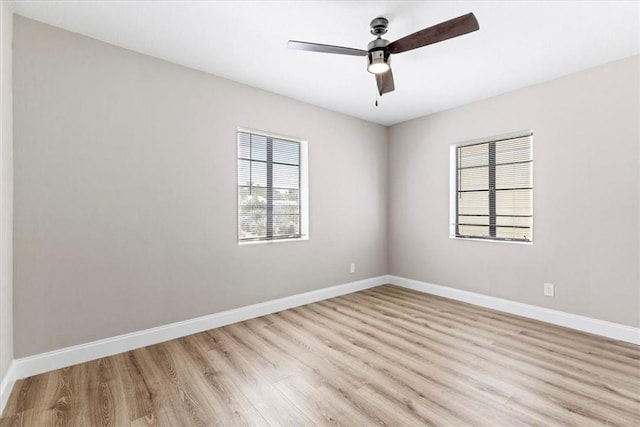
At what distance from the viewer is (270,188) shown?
12.5 ft

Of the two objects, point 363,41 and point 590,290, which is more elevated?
point 363,41

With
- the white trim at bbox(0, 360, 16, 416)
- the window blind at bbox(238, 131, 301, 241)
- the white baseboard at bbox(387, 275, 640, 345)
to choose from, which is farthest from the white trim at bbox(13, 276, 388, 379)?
the white baseboard at bbox(387, 275, 640, 345)

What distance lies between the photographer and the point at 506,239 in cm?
379

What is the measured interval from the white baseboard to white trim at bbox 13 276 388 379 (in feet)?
5.66

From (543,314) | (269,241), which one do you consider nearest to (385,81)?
(269,241)

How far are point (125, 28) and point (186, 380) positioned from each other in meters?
2.82

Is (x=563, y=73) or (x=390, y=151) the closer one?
(x=563, y=73)

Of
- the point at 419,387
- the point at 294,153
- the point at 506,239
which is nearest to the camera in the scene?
the point at 419,387

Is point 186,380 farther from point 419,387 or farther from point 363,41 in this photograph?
point 363,41

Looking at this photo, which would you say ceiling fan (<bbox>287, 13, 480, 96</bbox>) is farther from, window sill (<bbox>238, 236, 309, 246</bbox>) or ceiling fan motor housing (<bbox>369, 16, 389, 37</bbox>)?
window sill (<bbox>238, 236, 309, 246</bbox>)

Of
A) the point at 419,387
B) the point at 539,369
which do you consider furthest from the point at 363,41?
the point at 539,369

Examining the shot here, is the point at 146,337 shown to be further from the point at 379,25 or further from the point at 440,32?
the point at 440,32

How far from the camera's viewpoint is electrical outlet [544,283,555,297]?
3332mm

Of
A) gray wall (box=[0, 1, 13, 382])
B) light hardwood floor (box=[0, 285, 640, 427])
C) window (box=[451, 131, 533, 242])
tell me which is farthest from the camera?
window (box=[451, 131, 533, 242])
